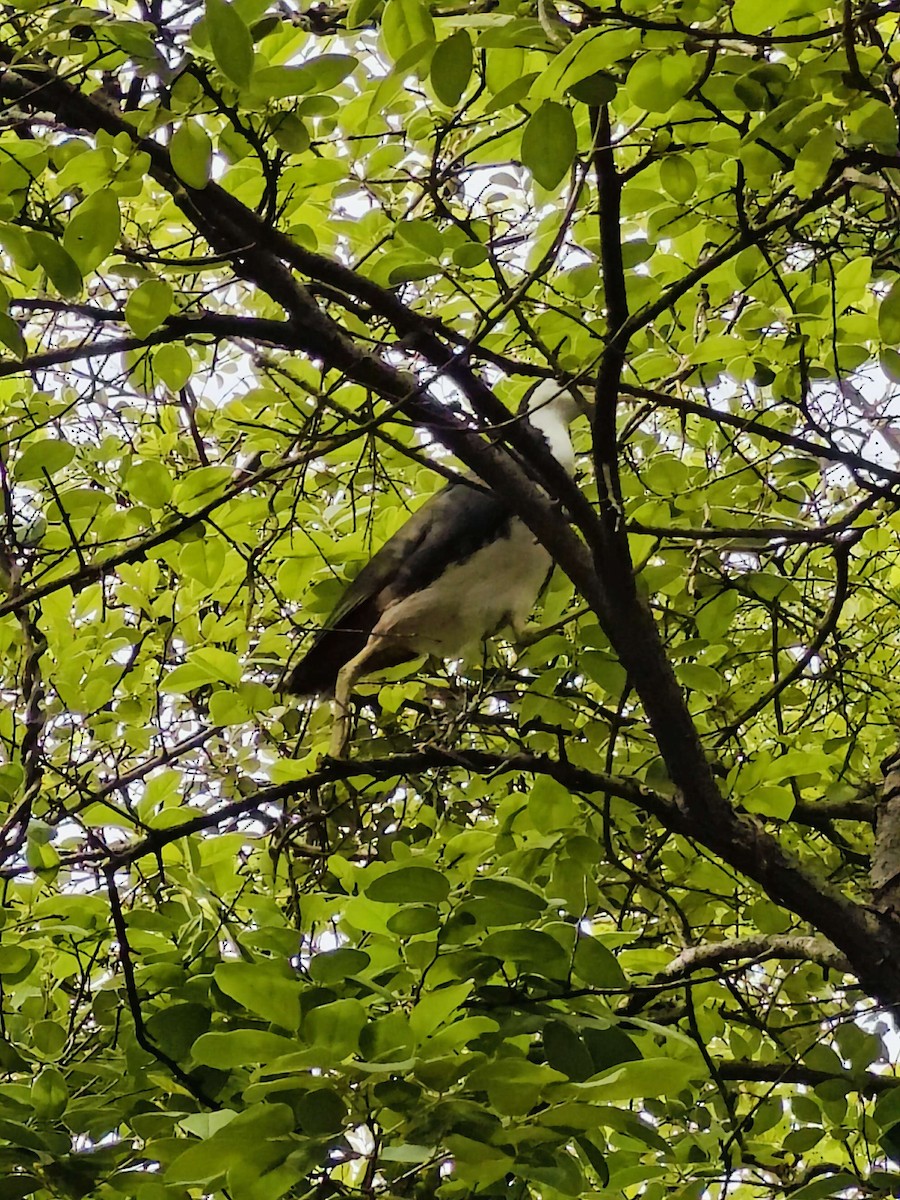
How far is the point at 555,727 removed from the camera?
1843 mm

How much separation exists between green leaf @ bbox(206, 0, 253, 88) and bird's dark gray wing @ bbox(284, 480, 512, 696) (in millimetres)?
1159

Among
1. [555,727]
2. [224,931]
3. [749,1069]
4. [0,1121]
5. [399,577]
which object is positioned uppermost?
[399,577]

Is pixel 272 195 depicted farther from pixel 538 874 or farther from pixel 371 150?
pixel 538 874

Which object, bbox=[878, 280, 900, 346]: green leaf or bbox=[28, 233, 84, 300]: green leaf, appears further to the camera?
bbox=[878, 280, 900, 346]: green leaf

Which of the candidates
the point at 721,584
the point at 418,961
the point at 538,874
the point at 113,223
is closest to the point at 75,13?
the point at 113,223

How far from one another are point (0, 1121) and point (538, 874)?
2.54ft

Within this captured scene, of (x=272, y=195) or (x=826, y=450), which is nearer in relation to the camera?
(x=272, y=195)

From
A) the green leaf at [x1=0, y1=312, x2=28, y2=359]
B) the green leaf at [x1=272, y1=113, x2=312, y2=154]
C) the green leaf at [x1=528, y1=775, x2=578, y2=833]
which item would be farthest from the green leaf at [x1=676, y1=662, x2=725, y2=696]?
the green leaf at [x1=0, y1=312, x2=28, y2=359]

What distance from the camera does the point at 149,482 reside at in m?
1.56

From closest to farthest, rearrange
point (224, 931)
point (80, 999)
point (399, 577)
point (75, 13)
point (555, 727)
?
point (75, 13) < point (224, 931) < point (80, 999) < point (555, 727) < point (399, 577)

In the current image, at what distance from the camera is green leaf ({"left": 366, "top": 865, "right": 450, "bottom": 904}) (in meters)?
1.05

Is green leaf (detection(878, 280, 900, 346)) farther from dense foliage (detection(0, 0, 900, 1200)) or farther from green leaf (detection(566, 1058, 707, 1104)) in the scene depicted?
green leaf (detection(566, 1058, 707, 1104))

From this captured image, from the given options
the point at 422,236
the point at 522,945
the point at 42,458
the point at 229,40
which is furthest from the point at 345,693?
the point at 229,40

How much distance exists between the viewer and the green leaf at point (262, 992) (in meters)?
0.92
